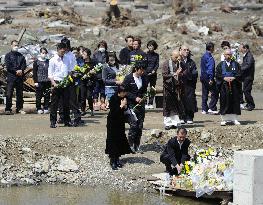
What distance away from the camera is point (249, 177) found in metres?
11.6

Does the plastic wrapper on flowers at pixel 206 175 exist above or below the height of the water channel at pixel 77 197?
above

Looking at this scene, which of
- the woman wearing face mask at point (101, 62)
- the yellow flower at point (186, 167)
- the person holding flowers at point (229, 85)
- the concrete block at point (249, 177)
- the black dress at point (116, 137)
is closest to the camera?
the concrete block at point (249, 177)

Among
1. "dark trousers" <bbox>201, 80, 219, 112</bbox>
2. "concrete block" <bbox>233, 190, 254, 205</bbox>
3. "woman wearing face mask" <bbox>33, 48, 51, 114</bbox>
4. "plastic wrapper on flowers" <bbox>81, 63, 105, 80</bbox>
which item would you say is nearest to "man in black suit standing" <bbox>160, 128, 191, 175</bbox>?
"concrete block" <bbox>233, 190, 254, 205</bbox>

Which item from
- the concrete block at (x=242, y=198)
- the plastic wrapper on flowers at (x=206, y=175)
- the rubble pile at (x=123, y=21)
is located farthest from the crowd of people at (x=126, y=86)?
the rubble pile at (x=123, y=21)

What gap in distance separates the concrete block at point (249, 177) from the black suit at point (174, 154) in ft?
6.09

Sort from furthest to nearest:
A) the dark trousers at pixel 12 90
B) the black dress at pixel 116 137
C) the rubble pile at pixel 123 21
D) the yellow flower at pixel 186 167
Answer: the rubble pile at pixel 123 21 < the dark trousers at pixel 12 90 < the black dress at pixel 116 137 < the yellow flower at pixel 186 167

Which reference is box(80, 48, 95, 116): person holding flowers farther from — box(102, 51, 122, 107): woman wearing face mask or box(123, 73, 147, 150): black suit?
box(123, 73, 147, 150): black suit

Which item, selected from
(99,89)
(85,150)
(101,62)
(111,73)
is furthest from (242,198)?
(99,89)

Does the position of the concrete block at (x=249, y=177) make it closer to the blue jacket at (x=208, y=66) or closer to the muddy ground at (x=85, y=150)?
the muddy ground at (x=85, y=150)

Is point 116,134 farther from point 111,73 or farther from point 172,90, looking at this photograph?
point 111,73

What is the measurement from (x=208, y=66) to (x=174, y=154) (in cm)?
538

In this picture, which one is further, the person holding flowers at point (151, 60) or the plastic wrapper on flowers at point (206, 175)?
the person holding flowers at point (151, 60)

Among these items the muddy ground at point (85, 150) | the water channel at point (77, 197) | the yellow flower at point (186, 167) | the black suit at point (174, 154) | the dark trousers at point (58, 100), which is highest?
the dark trousers at point (58, 100)

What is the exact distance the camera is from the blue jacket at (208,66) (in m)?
18.7
